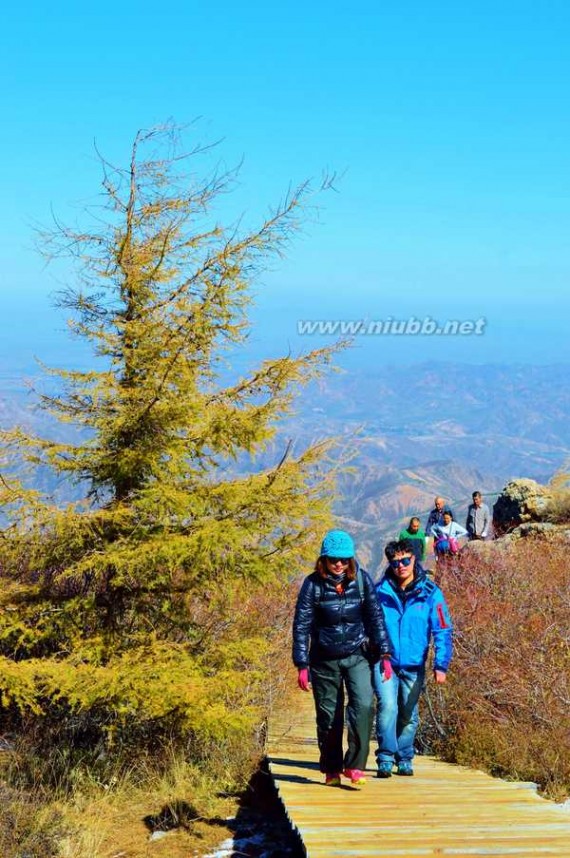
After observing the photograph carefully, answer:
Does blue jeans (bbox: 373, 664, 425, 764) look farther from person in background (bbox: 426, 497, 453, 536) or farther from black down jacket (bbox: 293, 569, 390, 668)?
person in background (bbox: 426, 497, 453, 536)

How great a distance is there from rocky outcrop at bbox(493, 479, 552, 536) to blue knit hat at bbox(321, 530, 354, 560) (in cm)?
1763

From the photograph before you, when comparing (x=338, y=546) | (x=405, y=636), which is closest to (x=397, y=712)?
(x=405, y=636)

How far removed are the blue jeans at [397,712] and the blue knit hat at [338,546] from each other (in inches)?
50.1

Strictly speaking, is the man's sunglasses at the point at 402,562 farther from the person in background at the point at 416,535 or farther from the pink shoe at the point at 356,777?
the person in background at the point at 416,535

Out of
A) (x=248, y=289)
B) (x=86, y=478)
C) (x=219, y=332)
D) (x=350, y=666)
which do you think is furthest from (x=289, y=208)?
(x=350, y=666)

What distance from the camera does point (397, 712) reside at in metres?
6.62

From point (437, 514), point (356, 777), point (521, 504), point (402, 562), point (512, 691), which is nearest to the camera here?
point (356, 777)

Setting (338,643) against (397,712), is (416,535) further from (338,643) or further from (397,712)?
(338,643)

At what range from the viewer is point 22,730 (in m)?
8.14

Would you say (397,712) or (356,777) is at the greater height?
(397,712)

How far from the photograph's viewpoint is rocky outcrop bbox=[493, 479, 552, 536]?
74.9 ft

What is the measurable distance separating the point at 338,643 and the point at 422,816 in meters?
1.26

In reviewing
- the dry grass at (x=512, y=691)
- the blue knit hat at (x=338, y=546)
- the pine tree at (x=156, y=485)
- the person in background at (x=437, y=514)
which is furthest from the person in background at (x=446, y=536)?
the blue knit hat at (x=338, y=546)

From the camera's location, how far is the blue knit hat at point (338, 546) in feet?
19.0
